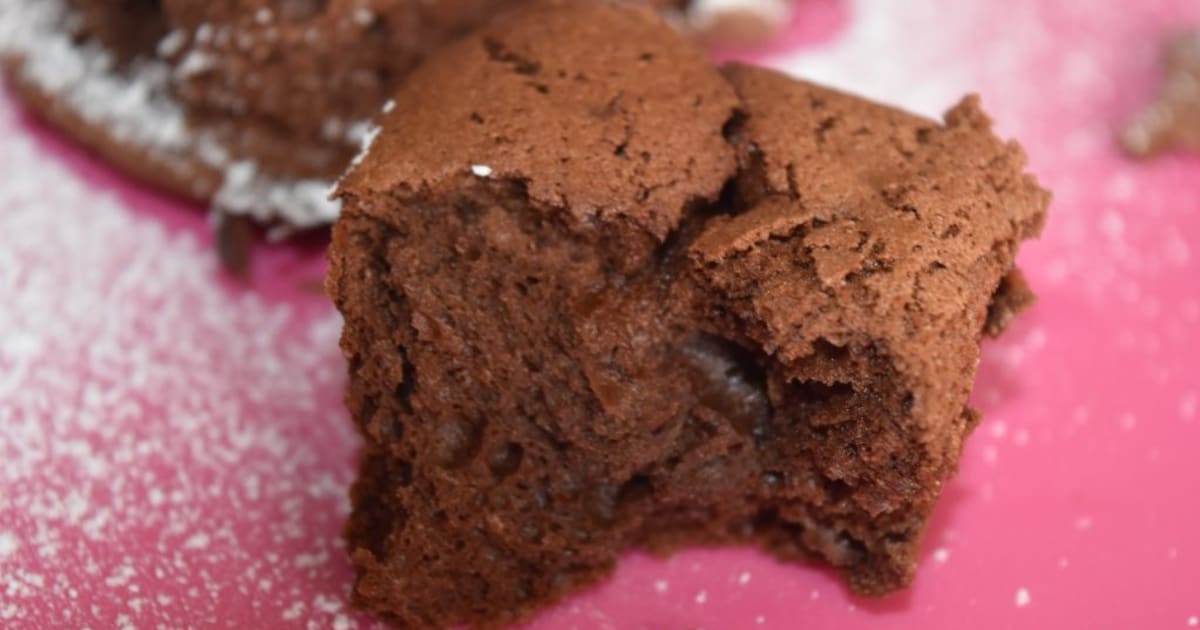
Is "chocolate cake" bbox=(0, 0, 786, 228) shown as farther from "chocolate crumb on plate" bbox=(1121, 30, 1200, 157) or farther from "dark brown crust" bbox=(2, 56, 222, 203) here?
"chocolate crumb on plate" bbox=(1121, 30, 1200, 157)

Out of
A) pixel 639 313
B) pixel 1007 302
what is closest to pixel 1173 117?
pixel 1007 302

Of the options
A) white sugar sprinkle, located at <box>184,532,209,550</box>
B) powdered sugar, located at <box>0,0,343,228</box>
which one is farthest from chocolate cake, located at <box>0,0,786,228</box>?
white sugar sprinkle, located at <box>184,532,209,550</box>

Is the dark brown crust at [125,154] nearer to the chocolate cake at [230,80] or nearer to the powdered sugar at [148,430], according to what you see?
the chocolate cake at [230,80]

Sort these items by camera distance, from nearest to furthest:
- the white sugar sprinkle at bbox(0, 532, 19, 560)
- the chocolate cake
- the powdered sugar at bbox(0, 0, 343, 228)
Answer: the white sugar sprinkle at bbox(0, 532, 19, 560), the chocolate cake, the powdered sugar at bbox(0, 0, 343, 228)

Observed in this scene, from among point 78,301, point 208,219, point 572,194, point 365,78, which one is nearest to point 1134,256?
point 572,194

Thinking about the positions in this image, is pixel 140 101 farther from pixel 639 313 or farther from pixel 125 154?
pixel 639 313

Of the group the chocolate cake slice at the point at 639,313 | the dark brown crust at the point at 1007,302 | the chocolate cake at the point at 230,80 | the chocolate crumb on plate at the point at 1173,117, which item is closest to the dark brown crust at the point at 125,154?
the chocolate cake at the point at 230,80

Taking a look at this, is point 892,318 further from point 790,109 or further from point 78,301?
point 78,301
